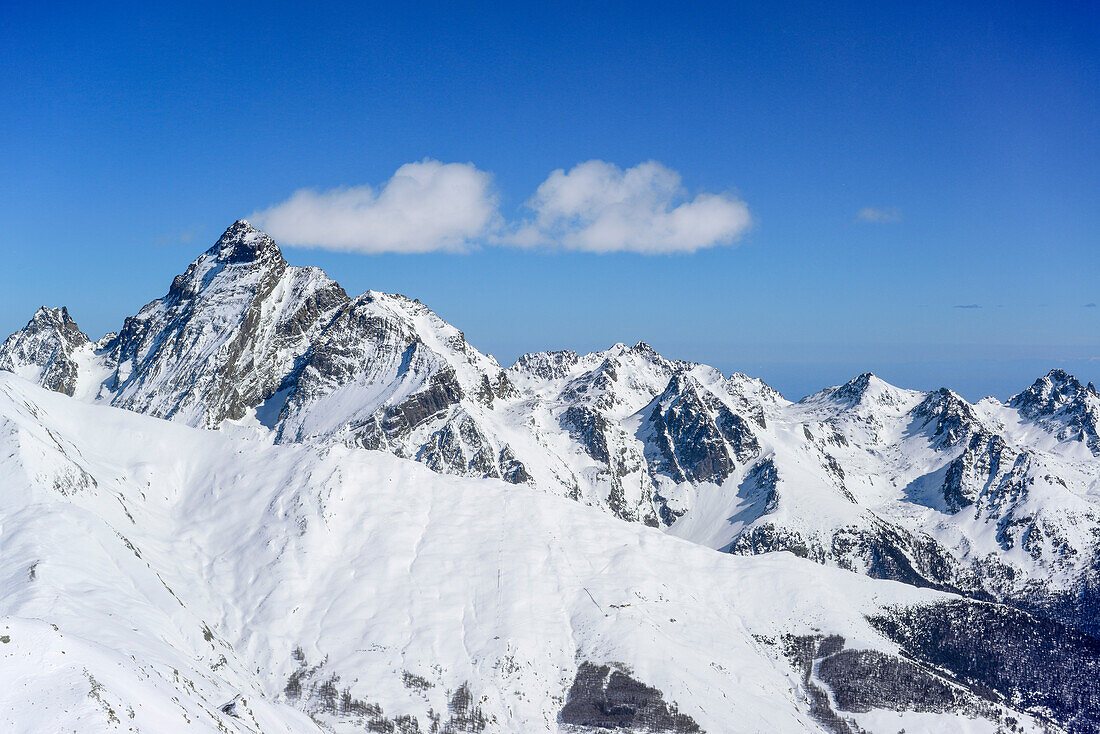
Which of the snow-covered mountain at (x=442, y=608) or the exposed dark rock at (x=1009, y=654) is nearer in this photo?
the snow-covered mountain at (x=442, y=608)

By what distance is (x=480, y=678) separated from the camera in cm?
14012

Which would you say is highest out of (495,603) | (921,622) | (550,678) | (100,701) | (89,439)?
(89,439)

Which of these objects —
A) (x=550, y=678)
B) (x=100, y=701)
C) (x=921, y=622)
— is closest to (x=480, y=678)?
(x=550, y=678)

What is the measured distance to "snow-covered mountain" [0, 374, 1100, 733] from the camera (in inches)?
5172

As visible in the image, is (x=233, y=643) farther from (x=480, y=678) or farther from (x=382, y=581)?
(x=480, y=678)

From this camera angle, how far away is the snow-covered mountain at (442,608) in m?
131

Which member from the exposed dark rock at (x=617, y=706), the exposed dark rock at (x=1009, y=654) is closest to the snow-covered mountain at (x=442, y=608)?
the exposed dark rock at (x=617, y=706)

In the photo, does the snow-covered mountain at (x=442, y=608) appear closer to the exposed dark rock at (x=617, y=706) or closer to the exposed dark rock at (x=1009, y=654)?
the exposed dark rock at (x=617, y=706)

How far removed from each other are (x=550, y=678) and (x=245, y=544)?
248 feet

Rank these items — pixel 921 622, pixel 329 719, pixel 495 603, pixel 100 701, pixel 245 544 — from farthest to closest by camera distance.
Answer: pixel 921 622
pixel 245 544
pixel 495 603
pixel 329 719
pixel 100 701

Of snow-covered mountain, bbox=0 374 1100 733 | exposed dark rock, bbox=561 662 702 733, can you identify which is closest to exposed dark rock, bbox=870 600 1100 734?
snow-covered mountain, bbox=0 374 1100 733

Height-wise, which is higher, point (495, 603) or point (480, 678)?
point (495, 603)

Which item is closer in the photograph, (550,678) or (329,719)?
(329,719)

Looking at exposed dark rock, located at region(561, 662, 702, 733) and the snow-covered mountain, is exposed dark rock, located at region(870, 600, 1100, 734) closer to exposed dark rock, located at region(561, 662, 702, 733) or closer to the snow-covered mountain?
the snow-covered mountain
